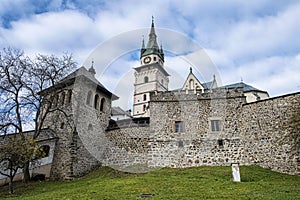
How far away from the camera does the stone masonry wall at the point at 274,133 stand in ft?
51.1

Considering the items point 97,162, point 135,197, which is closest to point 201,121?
point 97,162

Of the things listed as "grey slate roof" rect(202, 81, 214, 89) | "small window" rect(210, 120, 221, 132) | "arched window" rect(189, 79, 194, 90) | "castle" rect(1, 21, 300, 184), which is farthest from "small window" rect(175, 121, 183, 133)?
"arched window" rect(189, 79, 194, 90)

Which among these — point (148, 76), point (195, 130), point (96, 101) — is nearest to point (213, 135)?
point (195, 130)

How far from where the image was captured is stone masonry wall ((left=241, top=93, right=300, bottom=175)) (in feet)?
51.1

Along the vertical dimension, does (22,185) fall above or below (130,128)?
below

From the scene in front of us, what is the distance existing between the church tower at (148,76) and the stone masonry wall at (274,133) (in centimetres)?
3215

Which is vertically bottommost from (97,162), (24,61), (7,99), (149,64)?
(97,162)

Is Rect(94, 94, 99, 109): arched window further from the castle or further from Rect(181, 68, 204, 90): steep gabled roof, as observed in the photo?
Rect(181, 68, 204, 90): steep gabled roof

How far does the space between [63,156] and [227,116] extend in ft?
42.3

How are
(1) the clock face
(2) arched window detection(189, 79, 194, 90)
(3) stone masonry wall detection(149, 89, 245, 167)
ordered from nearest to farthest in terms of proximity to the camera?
1. (3) stone masonry wall detection(149, 89, 245, 167)
2. (2) arched window detection(189, 79, 194, 90)
3. (1) the clock face

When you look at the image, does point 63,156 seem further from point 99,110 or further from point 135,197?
point 135,197

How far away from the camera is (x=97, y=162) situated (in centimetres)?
2098

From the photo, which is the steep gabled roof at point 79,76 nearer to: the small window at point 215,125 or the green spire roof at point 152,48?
the small window at point 215,125

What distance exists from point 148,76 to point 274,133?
3743 centimetres
